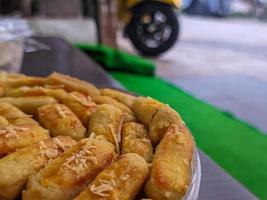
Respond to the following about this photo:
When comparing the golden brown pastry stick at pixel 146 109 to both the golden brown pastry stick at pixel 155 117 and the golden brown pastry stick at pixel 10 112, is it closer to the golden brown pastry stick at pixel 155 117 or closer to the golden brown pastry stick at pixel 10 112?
the golden brown pastry stick at pixel 155 117

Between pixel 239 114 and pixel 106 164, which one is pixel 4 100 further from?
pixel 239 114

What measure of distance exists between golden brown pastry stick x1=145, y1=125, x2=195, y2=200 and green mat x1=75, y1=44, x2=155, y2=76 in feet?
7.41

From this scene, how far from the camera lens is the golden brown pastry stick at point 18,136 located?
1.56 feet

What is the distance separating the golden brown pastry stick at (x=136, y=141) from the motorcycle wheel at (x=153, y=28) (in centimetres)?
405

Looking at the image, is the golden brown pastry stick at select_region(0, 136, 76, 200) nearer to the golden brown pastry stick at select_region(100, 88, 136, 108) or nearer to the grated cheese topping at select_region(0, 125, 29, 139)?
the grated cheese topping at select_region(0, 125, 29, 139)

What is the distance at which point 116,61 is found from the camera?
9.38 feet

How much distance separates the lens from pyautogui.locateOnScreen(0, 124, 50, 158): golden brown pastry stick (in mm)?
474

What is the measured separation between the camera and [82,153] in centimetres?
44

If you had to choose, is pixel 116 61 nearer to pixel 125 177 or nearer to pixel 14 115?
pixel 14 115

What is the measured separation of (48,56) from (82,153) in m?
1.12

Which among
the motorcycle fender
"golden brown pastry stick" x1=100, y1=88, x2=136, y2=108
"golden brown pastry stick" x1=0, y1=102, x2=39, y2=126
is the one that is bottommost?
the motorcycle fender

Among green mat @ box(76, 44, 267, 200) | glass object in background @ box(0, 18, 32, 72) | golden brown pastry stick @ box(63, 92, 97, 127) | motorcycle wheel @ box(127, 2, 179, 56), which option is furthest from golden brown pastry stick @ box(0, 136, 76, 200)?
motorcycle wheel @ box(127, 2, 179, 56)

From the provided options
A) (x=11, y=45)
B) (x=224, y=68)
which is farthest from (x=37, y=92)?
(x=224, y=68)

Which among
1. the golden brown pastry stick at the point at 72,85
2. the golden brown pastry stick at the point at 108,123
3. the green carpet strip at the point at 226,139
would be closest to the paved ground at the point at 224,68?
the green carpet strip at the point at 226,139
